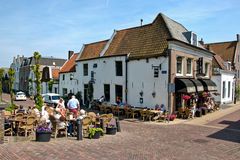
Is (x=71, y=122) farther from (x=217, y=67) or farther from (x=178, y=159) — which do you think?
(x=217, y=67)

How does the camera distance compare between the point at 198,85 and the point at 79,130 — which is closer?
the point at 79,130

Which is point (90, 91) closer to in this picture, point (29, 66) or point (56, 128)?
point (56, 128)

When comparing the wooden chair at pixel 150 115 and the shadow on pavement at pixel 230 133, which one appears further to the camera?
the wooden chair at pixel 150 115

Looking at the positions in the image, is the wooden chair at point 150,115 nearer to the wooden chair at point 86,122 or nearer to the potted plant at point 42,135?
the wooden chair at point 86,122

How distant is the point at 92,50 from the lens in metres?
31.7

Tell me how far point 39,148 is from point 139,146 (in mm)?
4189

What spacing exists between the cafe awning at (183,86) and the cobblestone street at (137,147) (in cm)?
640

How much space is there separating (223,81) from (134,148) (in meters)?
25.7

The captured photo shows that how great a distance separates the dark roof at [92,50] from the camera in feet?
99.6

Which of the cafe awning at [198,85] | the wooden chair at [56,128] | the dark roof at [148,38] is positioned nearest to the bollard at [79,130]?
the wooden chair at [56,128]

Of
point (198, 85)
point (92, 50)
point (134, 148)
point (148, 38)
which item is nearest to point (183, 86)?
point (198, 85)

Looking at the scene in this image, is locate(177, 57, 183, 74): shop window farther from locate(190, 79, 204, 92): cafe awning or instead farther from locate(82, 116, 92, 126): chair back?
locate(82, 116, 92, 126): chair back

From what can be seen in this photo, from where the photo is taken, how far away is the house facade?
72.3ft

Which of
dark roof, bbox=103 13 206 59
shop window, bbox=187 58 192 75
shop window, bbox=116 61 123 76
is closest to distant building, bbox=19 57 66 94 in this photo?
dark roof, bbox=103 13 206 59
